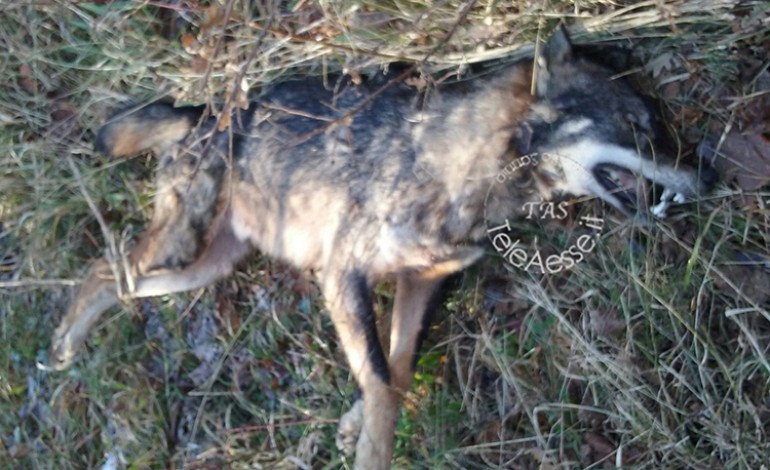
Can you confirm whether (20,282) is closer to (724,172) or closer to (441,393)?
(441,393)

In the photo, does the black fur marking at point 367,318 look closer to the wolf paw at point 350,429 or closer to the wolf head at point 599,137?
the wolf paw at point 350,429

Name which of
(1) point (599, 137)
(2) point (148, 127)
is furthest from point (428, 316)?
(2) point (148, 127)

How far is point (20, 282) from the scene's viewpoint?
15.0 feet

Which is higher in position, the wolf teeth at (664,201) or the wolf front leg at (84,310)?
the wolf teeth at (664,201)

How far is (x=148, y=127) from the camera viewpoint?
13.2 ft

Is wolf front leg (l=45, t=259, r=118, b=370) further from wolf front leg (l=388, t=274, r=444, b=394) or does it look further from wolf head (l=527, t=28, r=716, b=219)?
wolf head (l=527, t=28, r=716, b=219)

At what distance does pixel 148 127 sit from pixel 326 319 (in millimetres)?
1319

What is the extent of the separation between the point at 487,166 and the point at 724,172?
97 cm

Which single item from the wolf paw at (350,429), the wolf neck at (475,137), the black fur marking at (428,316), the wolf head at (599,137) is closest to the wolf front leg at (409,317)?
the black fur marking at (428,316)

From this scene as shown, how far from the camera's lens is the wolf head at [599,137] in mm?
3270

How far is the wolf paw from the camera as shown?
12.8ft

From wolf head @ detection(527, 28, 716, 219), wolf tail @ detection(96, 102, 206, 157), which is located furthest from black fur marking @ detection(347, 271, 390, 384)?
wolf tail @ detection(96, 102, 206, 157)

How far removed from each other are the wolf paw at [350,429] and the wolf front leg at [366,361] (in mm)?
131

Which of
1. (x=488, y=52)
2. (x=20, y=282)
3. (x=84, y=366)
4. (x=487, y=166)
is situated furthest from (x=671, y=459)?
(x=20, y=282)
